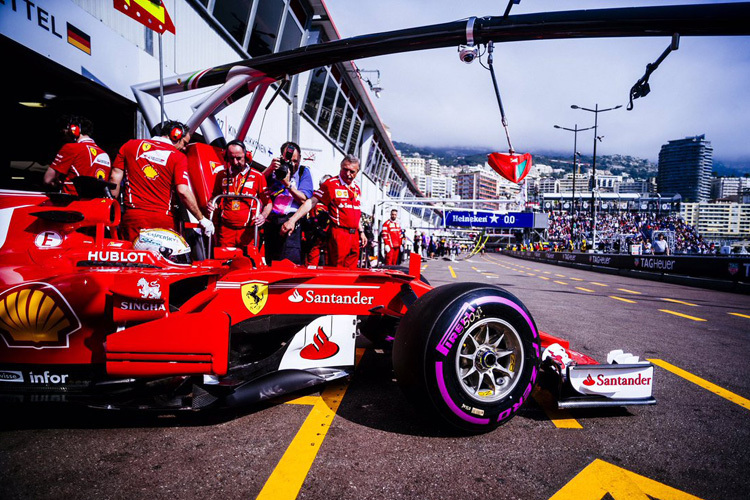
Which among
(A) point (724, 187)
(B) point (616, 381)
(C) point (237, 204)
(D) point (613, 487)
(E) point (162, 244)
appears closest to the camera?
(D) point (613, 487)

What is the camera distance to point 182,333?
1.92m

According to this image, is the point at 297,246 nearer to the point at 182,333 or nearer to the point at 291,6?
the point at 182,333

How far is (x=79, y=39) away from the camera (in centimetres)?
491

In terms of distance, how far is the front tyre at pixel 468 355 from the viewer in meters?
1.88

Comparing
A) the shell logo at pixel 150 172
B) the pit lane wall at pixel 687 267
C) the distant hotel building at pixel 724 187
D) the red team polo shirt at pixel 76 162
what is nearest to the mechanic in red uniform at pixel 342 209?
the shell logo at pixel 150 172

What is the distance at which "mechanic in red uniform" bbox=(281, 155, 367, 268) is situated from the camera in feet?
15.9

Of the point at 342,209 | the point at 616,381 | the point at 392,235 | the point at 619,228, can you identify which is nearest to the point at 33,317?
the point at 616,381

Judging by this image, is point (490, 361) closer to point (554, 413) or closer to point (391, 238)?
point (554, 413)

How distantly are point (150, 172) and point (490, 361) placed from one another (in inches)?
118

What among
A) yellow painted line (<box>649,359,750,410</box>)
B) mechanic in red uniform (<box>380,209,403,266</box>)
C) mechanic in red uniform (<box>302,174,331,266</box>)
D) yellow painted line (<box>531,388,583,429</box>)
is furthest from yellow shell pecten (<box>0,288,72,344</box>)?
mechanic in red uniform (<box>380,209,403,266</box>)

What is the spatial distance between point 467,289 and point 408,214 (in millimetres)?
32245

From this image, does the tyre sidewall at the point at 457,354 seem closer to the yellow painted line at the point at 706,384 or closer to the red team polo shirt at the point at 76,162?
the yellow painted line at the point at 706,384

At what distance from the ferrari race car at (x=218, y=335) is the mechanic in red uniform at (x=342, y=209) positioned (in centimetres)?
245

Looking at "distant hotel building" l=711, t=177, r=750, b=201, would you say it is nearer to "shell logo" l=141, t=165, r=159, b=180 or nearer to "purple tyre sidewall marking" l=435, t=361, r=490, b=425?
"purple tyre sidewall marking" l=435, t=361, r=490, b=425
